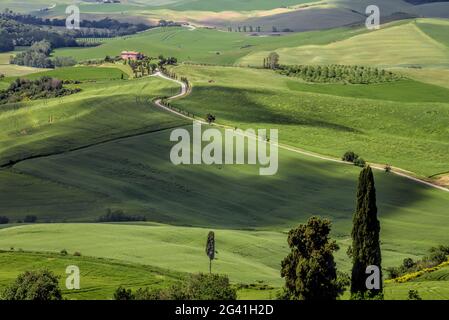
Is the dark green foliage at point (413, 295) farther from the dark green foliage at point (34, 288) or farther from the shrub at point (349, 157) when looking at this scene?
the shrub at point (349, 157)

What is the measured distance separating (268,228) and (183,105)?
6549cm

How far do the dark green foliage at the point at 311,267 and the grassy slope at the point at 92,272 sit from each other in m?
11.2

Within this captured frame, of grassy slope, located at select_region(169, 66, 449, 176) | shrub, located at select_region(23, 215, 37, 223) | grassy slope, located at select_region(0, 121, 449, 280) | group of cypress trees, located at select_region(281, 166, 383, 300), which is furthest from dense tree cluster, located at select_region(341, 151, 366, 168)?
group of cypress trees, located at select_region(281, 166, 383, 300)

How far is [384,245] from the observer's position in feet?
337

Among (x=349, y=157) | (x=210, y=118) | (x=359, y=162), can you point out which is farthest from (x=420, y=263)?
(x=210, y=118)

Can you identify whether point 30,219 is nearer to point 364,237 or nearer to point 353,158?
point 364,237

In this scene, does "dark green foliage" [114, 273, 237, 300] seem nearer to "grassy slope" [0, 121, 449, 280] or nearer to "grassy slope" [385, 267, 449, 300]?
"grassy slope" [385, 267, 449, 300]

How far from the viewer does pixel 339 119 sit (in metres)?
178

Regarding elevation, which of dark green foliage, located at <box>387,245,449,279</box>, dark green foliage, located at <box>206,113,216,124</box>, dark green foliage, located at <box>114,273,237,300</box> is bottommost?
dark green foliage, located at <box>387,245,449,279</box>

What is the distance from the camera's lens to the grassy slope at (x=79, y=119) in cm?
13800

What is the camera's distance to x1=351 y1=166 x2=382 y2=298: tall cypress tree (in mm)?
69688

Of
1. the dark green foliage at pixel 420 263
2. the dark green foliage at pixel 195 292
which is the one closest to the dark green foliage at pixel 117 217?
the dark green foliage at pixel 420 263
